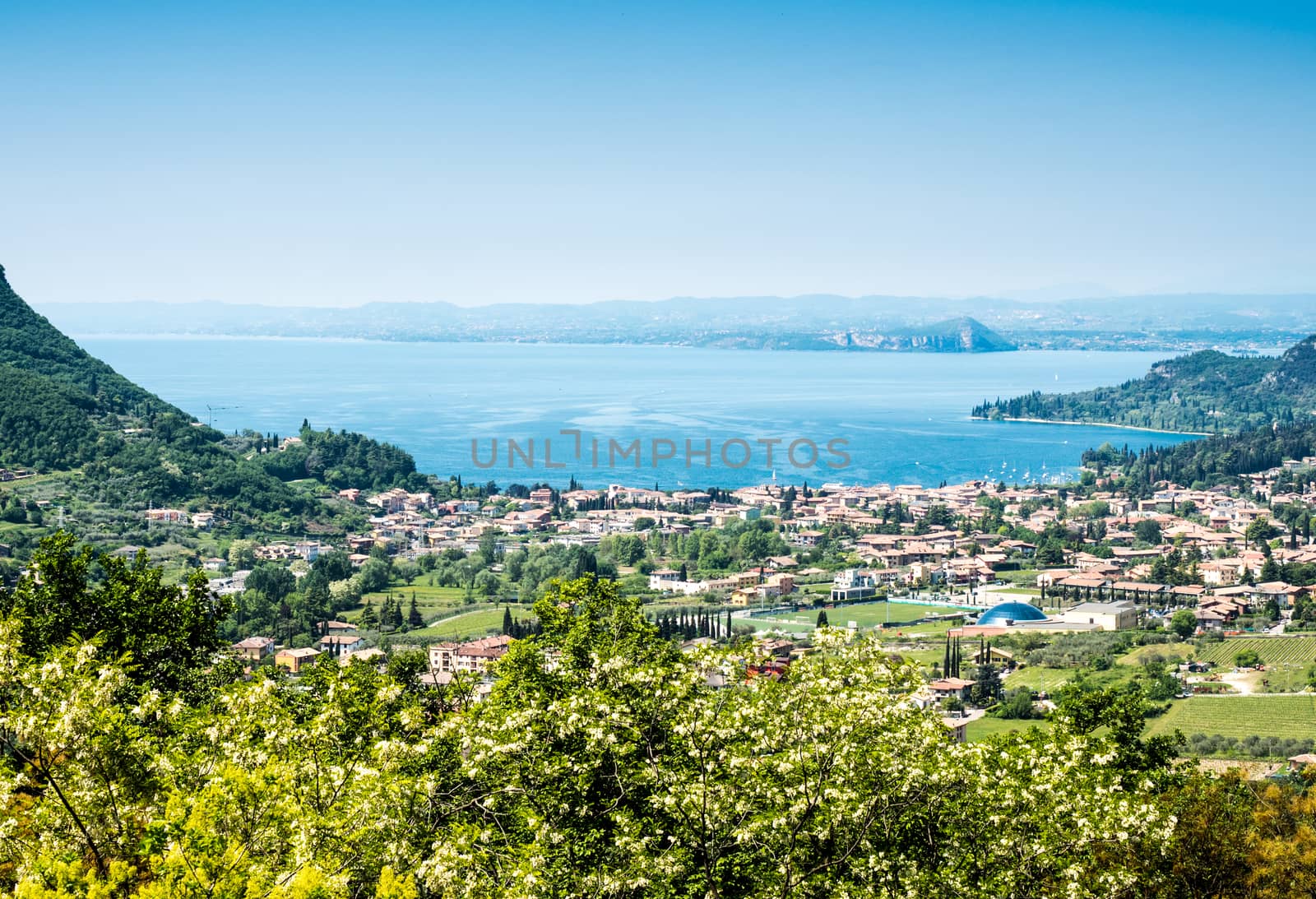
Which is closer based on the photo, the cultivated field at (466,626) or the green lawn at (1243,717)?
the green lawn at (1243,717)

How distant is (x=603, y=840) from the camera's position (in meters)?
8.06

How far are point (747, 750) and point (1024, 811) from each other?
196 centimetres

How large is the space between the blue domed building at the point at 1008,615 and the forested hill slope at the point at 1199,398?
206 ft

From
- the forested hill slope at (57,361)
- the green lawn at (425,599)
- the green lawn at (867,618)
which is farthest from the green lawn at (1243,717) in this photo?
the forested hill slope at (57,361)

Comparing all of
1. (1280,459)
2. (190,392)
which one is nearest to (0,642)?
(1280,459)

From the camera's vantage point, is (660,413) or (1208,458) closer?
(1208,458)

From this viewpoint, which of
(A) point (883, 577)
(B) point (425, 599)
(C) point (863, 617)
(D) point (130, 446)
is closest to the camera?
(C) point (863, 617)

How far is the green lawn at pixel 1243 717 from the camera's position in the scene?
981 inches

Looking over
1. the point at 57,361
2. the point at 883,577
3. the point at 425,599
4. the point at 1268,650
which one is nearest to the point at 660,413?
the point at 57,361

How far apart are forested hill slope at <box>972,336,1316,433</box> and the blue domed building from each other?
62785 mm

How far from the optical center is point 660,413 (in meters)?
99.7

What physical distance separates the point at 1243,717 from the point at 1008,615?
11538 millimetres

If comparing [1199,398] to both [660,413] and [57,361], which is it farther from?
[57,361]

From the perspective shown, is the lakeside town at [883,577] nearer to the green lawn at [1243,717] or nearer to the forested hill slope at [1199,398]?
the green lawn at [1243,717]
